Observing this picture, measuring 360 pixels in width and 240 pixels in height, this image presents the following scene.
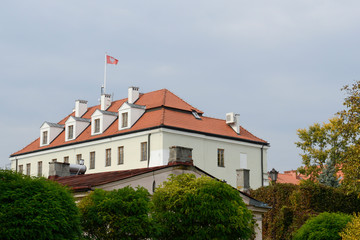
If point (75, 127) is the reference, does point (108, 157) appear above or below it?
below

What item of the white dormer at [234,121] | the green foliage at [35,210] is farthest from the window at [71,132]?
the green foliage at [35,210]

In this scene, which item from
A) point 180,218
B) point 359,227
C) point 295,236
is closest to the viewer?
point 180,218

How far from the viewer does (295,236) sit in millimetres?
36156

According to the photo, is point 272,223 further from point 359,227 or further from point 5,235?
point 5,235

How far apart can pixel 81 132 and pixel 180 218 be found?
139 ft

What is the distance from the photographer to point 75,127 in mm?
68438

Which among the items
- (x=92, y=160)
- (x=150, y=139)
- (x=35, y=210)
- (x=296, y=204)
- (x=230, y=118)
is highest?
(x=230, y=118)

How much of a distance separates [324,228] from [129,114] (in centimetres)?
3141

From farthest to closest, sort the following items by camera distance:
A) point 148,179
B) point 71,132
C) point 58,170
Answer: point 71,132
point 58,170
point 148,179

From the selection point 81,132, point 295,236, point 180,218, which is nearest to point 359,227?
point 295,236

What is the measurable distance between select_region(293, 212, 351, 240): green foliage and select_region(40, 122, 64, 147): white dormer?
4180 cm

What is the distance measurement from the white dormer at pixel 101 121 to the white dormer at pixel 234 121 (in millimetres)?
11563

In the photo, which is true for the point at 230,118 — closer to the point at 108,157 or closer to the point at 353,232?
the point at 108,157

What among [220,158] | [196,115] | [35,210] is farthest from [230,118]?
[35,210]
